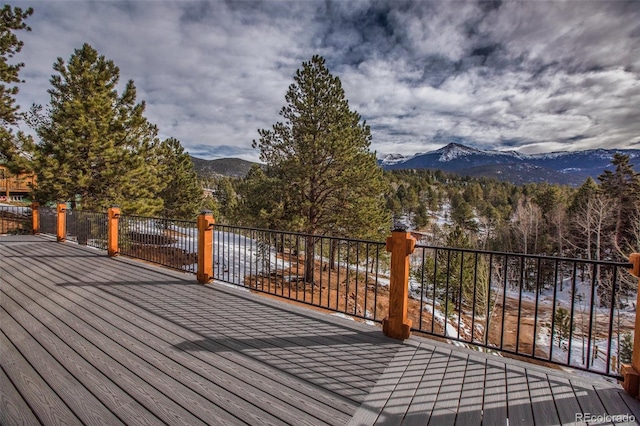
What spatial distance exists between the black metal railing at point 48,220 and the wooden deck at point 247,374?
652 cm

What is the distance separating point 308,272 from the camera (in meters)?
12.6

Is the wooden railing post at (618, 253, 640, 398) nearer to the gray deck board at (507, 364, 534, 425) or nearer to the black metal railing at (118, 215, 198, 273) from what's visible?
the gray deck board at (507, 364, 534, 425)

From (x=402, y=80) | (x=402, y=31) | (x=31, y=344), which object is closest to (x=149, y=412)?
(x=31, y=344)

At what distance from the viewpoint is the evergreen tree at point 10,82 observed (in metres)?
9.42

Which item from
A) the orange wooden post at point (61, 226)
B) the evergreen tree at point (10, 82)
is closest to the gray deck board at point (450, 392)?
the orange wooden post at point (61, 226)

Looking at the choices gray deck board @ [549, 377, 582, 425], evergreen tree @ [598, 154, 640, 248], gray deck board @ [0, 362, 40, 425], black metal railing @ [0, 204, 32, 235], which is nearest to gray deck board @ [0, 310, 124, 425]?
gray deck board @ [0, 362, 40, 425]

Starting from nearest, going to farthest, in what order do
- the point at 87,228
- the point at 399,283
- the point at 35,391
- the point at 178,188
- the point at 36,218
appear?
the point at 35,391 < the point at 399,283 < the point at 87,228 < the point at 36,218 < the point at 178,188

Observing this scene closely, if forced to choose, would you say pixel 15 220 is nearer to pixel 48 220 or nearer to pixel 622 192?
pixel 48 220

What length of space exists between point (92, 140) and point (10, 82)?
5.14m

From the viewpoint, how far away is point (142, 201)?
434 inches

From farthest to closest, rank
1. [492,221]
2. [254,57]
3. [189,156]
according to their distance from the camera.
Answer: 1. [492,221]
2. [189,156]
3. [254,57]

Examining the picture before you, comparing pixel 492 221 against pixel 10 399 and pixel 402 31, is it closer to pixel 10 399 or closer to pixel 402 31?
pixel 402 31

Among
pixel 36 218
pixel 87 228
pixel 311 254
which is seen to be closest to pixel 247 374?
pixel 311 254

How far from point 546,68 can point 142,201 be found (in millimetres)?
21114
